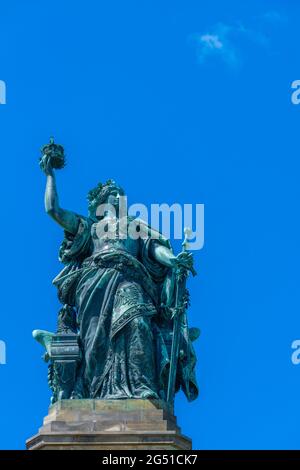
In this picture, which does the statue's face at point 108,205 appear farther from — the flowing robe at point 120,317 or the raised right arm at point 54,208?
the raised right arm at point 54,208

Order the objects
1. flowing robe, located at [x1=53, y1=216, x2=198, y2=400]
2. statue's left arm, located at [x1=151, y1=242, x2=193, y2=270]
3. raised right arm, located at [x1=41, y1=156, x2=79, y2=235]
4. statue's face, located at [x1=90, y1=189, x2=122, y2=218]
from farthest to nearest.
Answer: statue's face, located at [x1=90, y1=189, x2=122, y2=218]
raised right arm, located at [x1=41, y1=156, x2=79, y2=235]
statue's left arm, located at [x1=151, y1=242, x2=193, y2=270]
flowing robe, located at [x1=53, y1=216, x2=198, y2=400]

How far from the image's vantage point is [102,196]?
32781 millimetres

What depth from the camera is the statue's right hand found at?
3234 cm

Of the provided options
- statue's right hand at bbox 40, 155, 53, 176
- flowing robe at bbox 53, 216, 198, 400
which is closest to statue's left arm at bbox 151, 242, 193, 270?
flowing robe at bbox 53, 216, 198, 400

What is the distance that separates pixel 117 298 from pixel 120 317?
0.50 m

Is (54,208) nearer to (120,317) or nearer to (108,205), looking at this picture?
(108,205)

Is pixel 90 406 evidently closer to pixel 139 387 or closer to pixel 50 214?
pixel 139 387

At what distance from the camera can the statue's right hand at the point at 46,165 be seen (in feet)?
106

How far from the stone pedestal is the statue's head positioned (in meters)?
4.49

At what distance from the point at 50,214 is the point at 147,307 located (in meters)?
2.78

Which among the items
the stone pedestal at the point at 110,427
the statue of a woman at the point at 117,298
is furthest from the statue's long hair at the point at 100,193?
the stone pedestal at the point at 110,427

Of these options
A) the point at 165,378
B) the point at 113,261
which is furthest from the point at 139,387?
the point at 113,261

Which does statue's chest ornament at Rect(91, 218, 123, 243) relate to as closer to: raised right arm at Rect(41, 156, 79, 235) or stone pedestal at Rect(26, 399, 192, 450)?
raised right arm at Rect(41, 156, 79, 235)
